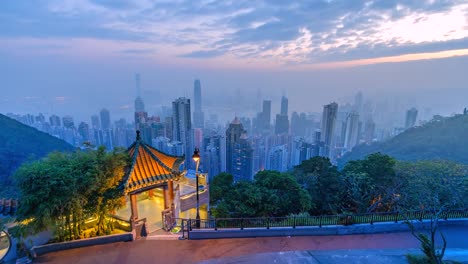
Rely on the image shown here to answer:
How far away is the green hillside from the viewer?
35.8 metres

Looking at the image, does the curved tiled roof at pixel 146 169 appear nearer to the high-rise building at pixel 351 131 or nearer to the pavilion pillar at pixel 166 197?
the pavilion pillar at pixel 166 197

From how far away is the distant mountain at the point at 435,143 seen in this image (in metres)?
35.8

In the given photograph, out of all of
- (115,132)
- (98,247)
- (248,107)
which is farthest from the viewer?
(248,107)

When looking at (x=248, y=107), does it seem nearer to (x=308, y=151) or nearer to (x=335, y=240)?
(x=308, y=151)

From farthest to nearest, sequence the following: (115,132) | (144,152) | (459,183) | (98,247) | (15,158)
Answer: (115,132)
(15,158)
(459,183)
(144,152)
(98,247)

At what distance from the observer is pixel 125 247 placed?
7.79 metres

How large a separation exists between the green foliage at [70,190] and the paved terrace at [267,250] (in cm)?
109

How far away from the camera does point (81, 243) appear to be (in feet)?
25.5

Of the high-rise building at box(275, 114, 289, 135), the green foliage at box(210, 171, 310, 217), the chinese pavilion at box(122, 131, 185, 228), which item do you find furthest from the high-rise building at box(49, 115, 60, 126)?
the chinese pavilion at box(122, 131, 185, 228)

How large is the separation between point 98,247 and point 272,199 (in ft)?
30.9

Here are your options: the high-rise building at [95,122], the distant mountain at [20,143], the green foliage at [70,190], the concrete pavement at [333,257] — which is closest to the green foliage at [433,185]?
the concrete pavement at [333,257]

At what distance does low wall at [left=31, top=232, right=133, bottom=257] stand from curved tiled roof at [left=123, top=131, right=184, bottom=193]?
1.64m

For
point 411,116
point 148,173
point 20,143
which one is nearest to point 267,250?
point 148,173

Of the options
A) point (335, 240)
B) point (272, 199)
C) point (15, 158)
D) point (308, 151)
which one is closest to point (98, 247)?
point (335, 240)
